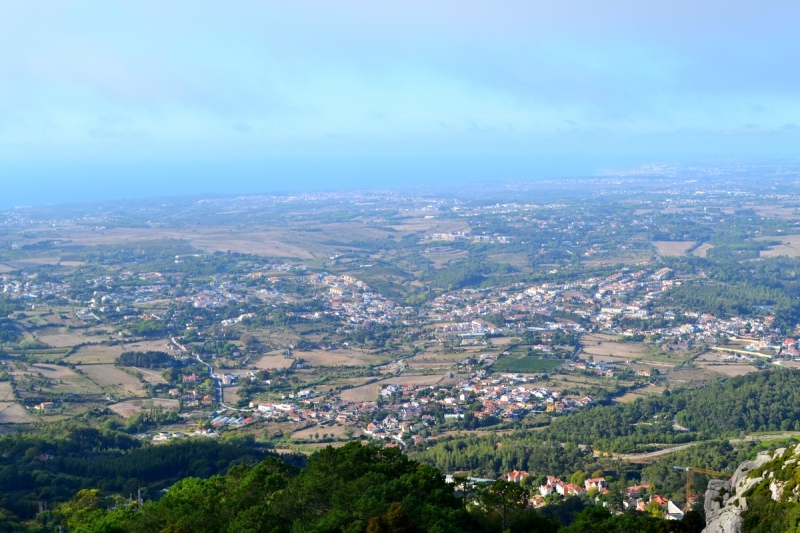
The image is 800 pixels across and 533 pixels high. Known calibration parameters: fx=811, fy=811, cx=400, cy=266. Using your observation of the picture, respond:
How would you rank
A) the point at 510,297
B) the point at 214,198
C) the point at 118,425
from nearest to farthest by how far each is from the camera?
the point at 118,425
the point at 510,297
the point at 214,198

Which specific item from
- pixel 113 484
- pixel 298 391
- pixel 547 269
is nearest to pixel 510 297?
pixel 547 269

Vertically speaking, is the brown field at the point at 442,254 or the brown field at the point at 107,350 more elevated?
the brown field at the point at 442,254

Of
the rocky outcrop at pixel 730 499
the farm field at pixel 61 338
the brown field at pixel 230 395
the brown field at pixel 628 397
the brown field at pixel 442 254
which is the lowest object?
the brown field at pixel 628 397

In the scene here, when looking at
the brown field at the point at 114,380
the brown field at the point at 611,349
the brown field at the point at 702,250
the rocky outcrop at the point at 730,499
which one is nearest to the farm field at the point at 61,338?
the brown field at the point at 114,380

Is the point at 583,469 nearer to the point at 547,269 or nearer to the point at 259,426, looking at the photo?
the point at 259,426

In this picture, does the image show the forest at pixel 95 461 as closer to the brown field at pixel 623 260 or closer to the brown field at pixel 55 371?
the brown field at pixel 55 371

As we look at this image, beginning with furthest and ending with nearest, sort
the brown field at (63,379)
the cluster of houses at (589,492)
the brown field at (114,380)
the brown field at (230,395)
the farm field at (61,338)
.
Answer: the farm field at (61,338) → the brown field at (114,380) → the brown field at (63,379) → the brown field at (230,395) → the cluster of houses at (589,492)

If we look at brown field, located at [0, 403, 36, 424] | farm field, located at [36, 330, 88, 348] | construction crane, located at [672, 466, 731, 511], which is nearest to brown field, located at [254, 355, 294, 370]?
farm field, located at [36, 330, 88, 348]

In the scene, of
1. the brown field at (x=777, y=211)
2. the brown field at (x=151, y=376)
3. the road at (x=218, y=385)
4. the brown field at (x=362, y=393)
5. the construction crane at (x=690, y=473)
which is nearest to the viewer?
the construction crane at (x=690, y=473)
